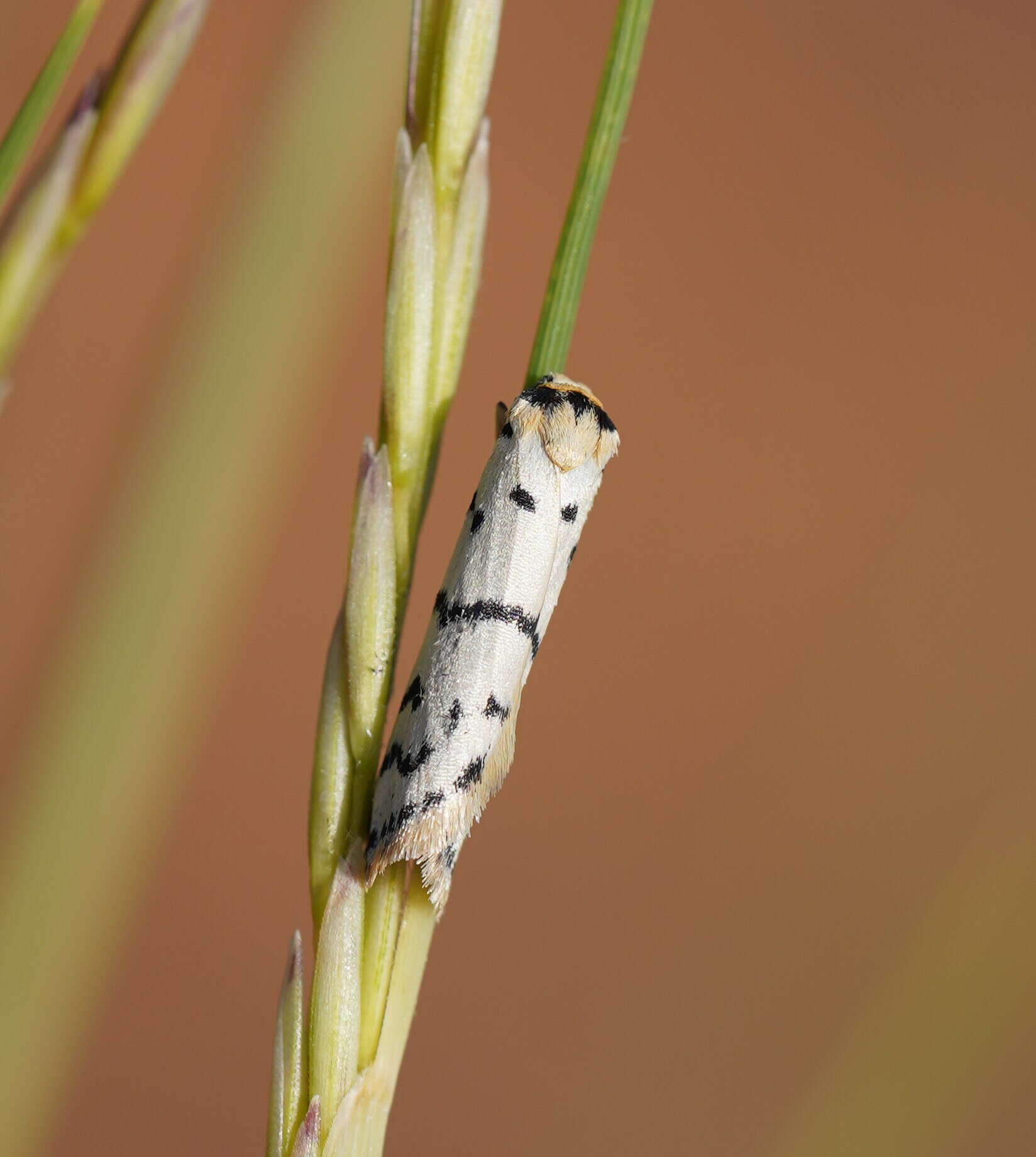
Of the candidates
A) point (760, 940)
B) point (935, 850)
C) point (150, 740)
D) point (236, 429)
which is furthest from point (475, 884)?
point (236, 429)

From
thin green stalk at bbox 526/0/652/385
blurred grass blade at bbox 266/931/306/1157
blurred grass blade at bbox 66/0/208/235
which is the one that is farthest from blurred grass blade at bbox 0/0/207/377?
blurred grass blade at bbox 266/931/306/1157

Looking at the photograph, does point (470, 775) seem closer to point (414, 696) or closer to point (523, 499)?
point (414, 696)

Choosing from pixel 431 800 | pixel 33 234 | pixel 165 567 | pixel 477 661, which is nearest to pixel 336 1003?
pixel 431 800

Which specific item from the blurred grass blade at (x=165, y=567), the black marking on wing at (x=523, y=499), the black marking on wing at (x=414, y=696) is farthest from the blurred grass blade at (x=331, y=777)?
the blurred grass blade at (x=165, y=567)

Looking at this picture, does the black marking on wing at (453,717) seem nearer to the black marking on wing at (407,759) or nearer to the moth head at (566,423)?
the black marking on wing at (407,759)

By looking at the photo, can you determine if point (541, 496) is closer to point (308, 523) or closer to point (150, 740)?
point (150, 740)

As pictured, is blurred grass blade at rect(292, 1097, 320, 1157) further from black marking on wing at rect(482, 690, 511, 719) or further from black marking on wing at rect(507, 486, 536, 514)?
black marking on wing at rect(507, 486, 536, 514)

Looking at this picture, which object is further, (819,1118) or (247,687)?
(247,687)
